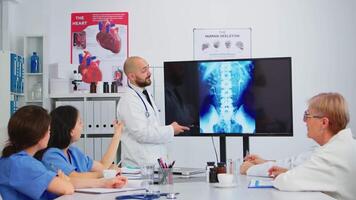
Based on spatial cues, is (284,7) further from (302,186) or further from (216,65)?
(302,186)

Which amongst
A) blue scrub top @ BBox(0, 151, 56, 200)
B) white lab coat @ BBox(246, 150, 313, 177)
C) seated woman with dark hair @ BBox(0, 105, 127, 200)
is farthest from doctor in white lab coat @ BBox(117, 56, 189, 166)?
blue scrub top @ BBox(0, 151, 56, 200)

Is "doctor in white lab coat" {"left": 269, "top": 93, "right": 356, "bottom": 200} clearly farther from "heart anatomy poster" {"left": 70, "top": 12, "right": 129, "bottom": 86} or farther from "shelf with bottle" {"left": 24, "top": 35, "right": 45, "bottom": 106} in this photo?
"shelf with bottle" {"left": 24, "top": 35, "right": 45, "bottom": 106}

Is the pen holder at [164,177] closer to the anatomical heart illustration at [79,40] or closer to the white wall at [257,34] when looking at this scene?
the white wall at [257,34]

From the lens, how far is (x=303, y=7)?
5.17 m

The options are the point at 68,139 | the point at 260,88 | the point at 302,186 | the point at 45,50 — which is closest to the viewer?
the point at 302,186

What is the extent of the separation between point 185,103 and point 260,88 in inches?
22.1

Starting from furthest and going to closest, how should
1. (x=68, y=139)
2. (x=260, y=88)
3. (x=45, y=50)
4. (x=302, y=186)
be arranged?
1. (x=45, y=50)
2. (x=260, y=88)
3. (x=68, y=139)
4. (x=302, y=186)

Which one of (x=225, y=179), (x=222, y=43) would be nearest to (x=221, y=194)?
(x=225, y=179)

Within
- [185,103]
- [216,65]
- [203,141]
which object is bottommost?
[203,141]

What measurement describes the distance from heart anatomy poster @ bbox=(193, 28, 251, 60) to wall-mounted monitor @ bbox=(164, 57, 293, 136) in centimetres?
153

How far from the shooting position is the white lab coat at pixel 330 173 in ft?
6.89

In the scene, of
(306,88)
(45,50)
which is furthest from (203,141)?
(45,50)

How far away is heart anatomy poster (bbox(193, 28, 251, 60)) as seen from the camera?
204 inches

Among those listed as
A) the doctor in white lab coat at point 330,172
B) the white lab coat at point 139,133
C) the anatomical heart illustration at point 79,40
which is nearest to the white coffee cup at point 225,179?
the doctor in white lab coat at point 330,172
